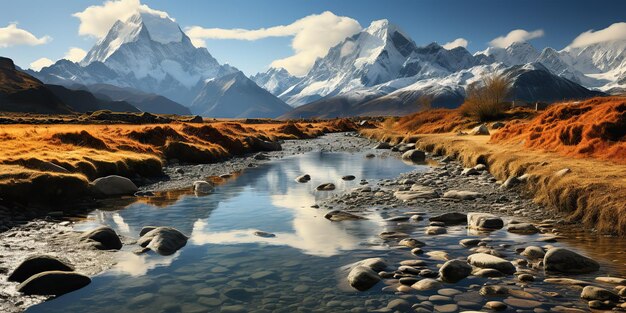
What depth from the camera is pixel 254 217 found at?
60.5 feet

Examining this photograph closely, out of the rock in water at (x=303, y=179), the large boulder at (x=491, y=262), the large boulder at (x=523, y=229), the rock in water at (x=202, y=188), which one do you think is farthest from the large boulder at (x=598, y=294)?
the rock in water at (x=303, y=179)

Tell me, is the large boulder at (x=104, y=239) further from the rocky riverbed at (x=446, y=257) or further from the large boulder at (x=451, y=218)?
the large boulder at (x=451, y=218)

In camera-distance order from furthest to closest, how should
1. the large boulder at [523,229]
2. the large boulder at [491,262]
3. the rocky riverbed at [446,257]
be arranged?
the large boulder at [523,229] < the large boulder at [491,262] < the rocky riverbed at [446,257]

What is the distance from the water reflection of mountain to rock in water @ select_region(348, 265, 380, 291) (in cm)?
235

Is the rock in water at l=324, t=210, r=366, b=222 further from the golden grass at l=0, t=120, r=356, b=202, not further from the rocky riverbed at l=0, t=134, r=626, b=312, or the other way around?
the golden grass at l=0, t=120, r=356, b=202

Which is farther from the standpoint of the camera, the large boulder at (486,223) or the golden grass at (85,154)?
the golden grass at (85,154)

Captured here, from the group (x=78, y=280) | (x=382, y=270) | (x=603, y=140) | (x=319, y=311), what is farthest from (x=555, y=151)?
(x=78, y=280)

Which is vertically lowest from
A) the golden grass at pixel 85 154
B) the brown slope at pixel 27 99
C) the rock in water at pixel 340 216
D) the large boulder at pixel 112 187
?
the rock in water at pixel 340 216

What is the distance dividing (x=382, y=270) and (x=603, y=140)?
18.5 m

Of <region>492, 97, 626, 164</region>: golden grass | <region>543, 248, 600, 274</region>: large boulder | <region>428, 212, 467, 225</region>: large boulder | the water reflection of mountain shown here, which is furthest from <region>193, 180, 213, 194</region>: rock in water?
<region>492, 97, 626, 164</region>: golden grass

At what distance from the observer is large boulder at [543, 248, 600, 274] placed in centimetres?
1069

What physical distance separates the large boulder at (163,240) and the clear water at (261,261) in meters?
0.28

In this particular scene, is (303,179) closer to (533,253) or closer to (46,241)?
(46,241)

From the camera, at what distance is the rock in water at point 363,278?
10.4 metres
